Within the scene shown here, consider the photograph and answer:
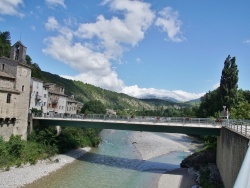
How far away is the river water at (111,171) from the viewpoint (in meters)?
33.7

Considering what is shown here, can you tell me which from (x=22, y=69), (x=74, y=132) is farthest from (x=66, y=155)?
(x=22, y=69)

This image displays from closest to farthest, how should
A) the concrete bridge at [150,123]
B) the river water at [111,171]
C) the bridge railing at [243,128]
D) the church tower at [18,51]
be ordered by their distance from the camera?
the bridge railing at [243,128] < the river water at [111,171] < the concrete bridge at [150,123] < the church tower at [18,51]

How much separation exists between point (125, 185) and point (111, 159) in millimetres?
15946

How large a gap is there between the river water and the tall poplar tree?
17.2 metres

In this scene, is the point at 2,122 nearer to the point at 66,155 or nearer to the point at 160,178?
the point at 66,155

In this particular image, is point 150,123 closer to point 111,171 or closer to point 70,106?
point 111,171

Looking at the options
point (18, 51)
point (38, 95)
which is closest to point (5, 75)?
point (18, 51)

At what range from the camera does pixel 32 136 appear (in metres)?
50.2

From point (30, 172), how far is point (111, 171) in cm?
1130

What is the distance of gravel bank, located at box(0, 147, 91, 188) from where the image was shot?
30.6m

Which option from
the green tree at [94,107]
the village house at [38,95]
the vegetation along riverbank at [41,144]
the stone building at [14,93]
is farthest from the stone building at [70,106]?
the stone building at [14,93]

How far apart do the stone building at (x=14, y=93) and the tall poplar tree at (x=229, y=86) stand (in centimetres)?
4151

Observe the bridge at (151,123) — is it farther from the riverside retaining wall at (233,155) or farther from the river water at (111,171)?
the riverside retaining wall at (233,155)

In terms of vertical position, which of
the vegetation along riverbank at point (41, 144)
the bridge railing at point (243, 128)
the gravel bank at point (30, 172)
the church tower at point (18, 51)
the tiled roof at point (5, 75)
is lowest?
the gravel bank at point (30, 172)
